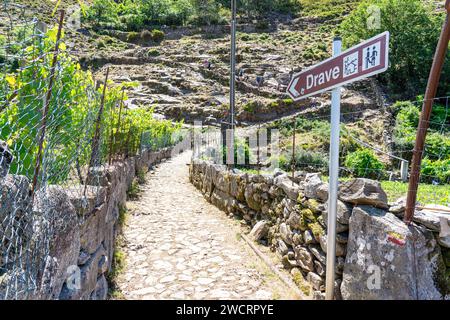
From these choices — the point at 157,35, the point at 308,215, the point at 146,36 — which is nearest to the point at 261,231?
the point at 308,215

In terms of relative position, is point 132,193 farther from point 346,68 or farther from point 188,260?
point 346,68

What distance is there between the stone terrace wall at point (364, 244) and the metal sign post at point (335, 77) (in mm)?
249

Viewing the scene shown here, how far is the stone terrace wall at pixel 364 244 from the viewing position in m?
2.23

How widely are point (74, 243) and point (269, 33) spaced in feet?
175

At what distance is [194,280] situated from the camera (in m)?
3.60

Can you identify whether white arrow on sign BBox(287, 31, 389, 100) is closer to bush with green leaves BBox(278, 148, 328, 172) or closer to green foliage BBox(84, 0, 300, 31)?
bush with green leaves BBox(278, 148, 328, 172)

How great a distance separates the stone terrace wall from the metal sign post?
249 mm

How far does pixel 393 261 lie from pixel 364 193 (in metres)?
0.57

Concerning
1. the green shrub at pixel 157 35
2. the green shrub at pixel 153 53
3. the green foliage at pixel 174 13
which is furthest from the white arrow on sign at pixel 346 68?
the green foliage at pixel 174 13

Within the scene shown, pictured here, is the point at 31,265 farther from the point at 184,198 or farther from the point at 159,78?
the point at 159,78

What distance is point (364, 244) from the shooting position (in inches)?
98.3

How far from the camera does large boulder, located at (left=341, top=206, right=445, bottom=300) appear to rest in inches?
87.1

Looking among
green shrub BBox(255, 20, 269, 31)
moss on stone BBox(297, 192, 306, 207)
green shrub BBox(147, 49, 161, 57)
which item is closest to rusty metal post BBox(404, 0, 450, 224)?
moss on stone BBox(297, 192, 306, 207)

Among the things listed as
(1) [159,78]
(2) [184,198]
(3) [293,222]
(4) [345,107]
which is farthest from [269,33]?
(3) [293,222]
